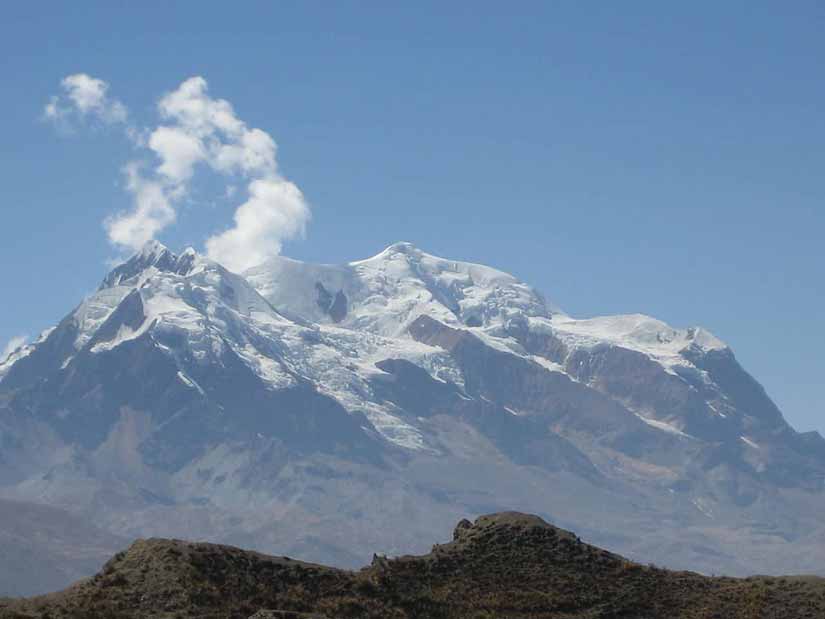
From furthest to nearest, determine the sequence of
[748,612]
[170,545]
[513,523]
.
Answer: [513,523], [748,612], [170,545]

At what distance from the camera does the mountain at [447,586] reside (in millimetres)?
64625

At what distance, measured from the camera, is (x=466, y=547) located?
77.9 metres

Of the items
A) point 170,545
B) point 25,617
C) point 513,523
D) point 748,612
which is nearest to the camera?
point 25,617

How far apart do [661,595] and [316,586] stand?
16907mm

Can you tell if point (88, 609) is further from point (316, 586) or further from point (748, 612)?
point (748, 612)

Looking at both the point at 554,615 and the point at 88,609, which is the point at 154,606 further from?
the point at 554,615

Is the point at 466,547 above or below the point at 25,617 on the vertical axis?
above

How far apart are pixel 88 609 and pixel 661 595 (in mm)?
27481

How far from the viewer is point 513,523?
260 ft

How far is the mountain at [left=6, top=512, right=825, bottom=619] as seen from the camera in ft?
212

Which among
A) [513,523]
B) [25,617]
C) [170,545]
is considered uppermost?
[513,523]

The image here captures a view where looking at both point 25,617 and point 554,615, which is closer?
point 25,617

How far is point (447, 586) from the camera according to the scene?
7400 cm

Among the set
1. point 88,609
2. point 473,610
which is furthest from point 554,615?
point 88,609
